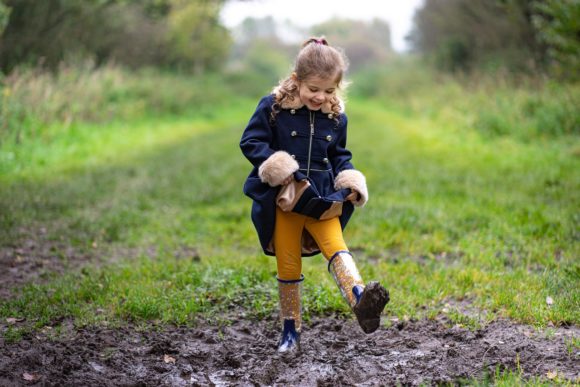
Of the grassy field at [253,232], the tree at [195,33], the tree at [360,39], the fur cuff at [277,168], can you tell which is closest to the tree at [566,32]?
the grassy field at [253,232]

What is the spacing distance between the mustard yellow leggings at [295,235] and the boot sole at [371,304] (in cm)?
50

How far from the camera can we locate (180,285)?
4977mm

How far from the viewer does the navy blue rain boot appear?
386 cm

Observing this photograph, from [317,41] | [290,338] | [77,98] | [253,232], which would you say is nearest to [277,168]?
[317,41]

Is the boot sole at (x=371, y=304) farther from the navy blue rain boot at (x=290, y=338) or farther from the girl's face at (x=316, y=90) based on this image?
the girl's face at (x=316, y=90)

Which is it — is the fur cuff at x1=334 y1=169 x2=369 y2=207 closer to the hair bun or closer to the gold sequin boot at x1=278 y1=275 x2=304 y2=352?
the gold sequin boot at x1=278 y1=275 x2=304 y2=352

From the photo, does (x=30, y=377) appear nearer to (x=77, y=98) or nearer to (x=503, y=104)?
(x=77, y=98)

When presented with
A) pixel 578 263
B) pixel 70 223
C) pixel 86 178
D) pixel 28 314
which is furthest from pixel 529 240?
pixel 86 178

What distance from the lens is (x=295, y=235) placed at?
3.80 meters

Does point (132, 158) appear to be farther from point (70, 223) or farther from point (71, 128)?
Answer: point (70, 223)

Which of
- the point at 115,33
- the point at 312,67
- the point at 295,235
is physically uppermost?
the point at 115,33

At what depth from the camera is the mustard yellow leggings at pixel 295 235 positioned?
375cm

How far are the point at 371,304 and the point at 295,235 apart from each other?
73 cm

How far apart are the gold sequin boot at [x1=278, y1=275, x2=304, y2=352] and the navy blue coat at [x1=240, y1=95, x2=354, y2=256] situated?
0.24 metres
